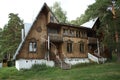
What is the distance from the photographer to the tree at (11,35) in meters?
48.3

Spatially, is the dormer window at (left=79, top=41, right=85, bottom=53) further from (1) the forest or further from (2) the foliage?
(2) the foliage

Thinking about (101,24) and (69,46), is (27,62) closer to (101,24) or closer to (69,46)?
(69,46)

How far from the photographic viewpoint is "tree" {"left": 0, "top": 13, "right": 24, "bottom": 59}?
48.3 m

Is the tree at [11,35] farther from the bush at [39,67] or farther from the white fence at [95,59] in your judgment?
the white fence at [95,59]

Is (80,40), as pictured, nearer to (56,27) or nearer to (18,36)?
(56,27)

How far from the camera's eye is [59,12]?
6238 cm

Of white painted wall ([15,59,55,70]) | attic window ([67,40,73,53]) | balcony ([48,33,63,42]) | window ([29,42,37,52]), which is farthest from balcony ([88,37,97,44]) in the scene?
window ([29,42,37,52])

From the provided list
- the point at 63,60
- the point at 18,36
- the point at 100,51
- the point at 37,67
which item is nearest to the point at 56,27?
the point at 63,60

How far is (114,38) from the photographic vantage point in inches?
1211

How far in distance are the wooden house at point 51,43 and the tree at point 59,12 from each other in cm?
2570

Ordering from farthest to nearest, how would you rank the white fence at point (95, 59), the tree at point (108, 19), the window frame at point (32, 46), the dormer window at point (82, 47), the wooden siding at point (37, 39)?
the dormer window at point (82, 47) → the white fence at point (95, 59) → the window frame at point (32, 46) → the wooden siding at point (37, 39) → the tree at point (108, 19)

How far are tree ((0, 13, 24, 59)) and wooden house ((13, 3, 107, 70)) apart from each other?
53.9 ft

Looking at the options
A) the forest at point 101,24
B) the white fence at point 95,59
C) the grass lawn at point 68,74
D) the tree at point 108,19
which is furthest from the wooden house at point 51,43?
the tree at point 108,19

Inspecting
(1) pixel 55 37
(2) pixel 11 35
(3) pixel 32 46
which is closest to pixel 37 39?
(3) pixel 32 46
